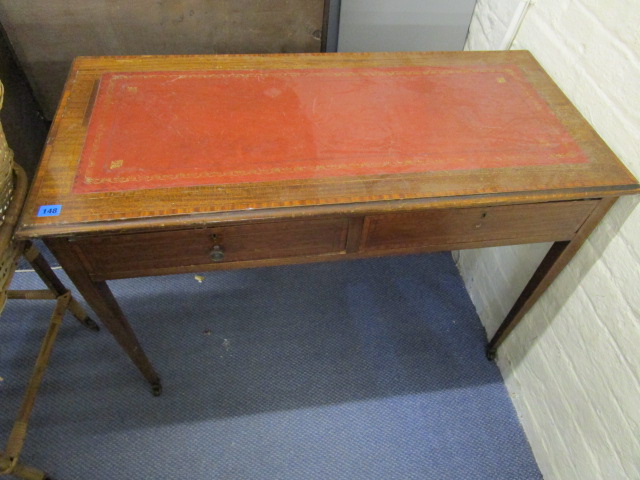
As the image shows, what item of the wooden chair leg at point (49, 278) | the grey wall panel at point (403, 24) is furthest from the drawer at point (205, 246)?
the grey wall panel at point (403, 24)

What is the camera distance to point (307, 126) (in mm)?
1088

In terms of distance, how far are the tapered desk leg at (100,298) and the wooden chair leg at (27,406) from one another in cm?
26

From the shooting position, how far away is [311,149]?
3.39 feet

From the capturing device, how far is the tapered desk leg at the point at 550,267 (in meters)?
1.09

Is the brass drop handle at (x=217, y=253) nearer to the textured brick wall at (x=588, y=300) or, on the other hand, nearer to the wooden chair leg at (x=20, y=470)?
the wooden chair leg at (x=20, y=470)

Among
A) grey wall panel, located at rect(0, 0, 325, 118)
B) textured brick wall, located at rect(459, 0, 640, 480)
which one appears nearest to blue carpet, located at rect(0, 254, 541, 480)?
textured brick wall, located at rect(459, 0, 640, 480)

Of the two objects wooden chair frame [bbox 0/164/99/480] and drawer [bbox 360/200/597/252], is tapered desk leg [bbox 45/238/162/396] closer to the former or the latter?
wooden chair frame [bbox 0/164/99/480]

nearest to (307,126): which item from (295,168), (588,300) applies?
(295,168)

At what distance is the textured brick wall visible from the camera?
1.06m

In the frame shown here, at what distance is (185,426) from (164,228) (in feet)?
2.82

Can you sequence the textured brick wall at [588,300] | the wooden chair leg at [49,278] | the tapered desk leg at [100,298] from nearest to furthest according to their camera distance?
the tapered desk leg at [100,298]
the textured brick wall at [588,300]
the wooden chair leg at [49,278]

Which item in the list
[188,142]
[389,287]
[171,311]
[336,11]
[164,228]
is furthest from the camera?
[389,287]

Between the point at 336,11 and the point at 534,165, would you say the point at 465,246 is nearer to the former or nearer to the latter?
Result: the point at 534,165

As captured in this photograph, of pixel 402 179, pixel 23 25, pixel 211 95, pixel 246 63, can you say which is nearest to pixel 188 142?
pixel 211 95
